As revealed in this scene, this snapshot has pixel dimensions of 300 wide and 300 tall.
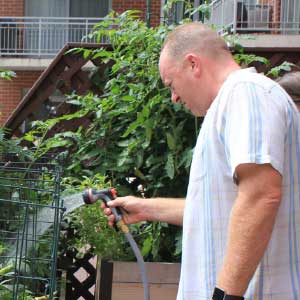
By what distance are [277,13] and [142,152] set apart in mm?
6985

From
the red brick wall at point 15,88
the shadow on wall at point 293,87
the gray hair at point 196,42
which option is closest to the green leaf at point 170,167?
the shadow on wall at point 293,87

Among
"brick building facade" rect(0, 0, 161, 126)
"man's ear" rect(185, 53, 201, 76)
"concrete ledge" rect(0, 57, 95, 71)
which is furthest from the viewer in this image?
"brick building facade" rect(0, 0, 161, 126)

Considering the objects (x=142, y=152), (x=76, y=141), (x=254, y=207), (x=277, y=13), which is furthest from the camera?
(x=277, y=13)

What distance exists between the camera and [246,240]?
2000 millimetres

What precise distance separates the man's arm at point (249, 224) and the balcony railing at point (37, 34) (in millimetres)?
12963

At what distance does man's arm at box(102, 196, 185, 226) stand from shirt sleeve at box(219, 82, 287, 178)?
67 centimetres

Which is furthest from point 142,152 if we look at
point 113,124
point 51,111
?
point 51,111

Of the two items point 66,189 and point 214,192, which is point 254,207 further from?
point 66,189

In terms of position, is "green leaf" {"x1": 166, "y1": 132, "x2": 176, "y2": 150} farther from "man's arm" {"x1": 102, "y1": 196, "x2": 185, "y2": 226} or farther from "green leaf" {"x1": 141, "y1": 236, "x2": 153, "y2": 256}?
"man's arm" {"x1": 102, "y1": 196, "x2": 185, "y2": 226}

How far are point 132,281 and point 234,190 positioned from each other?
91.5 inches

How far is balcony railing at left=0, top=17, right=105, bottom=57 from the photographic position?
14.8m

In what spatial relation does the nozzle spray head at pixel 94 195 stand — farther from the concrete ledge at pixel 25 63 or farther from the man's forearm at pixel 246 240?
the concrete ledge at pixel 25 63

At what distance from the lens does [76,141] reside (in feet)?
18.2

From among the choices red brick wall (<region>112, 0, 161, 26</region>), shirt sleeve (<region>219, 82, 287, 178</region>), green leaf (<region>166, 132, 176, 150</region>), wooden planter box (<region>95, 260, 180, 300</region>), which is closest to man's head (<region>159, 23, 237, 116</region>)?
shirt sleeve (<region>219, 82, 287, 178</region>)
